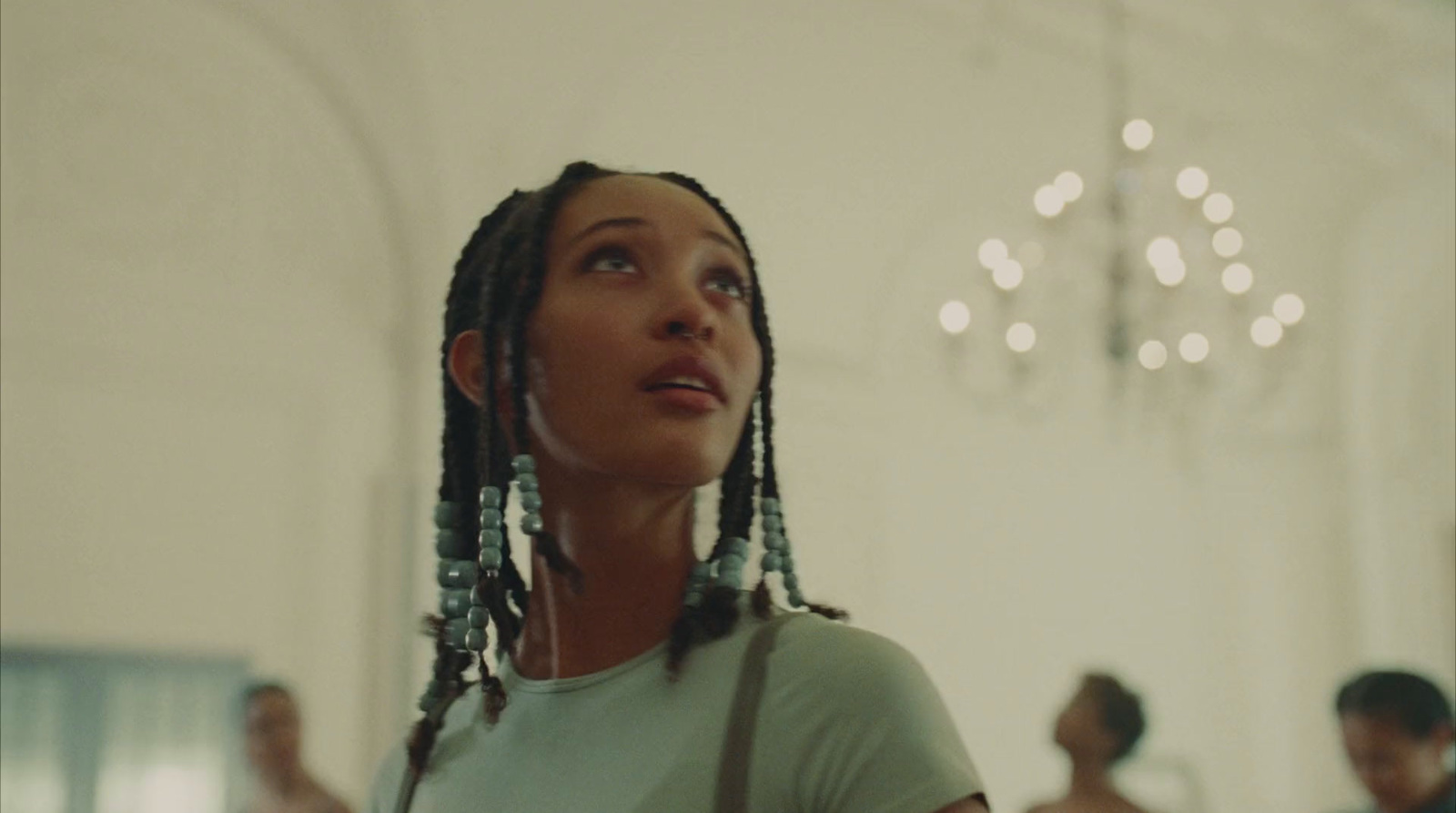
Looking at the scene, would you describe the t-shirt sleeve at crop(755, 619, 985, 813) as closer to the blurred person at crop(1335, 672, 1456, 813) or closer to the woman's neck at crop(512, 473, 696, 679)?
the woman's neck at crop(512, 473, 696, 679)

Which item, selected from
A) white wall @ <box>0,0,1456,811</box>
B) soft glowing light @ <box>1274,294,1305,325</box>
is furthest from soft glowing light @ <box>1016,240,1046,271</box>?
soft glowing light @ <box>1274,294,1305,325</box>

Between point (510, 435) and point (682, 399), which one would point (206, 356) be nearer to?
point (510, 435)

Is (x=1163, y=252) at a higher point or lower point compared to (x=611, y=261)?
higher

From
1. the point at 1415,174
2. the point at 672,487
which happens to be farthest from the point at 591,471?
the point at 1415,174

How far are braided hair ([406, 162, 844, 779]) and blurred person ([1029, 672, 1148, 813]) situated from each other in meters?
4.04

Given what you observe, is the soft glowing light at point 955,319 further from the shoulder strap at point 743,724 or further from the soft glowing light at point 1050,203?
the shoulder strap at point 743,724

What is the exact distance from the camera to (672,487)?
1361 mm

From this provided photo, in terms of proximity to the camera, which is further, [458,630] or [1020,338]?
[1020,338]

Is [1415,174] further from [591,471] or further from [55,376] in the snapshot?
[591,471]

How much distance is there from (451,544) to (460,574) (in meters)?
0.06

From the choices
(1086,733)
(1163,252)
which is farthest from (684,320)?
(1163,252)

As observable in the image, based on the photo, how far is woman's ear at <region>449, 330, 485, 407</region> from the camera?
153 centimetres

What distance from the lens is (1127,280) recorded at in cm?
657

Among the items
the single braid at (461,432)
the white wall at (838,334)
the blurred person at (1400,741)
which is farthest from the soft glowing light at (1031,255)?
the single braid at (461,432)
